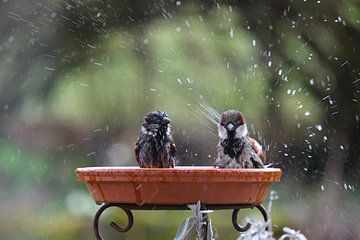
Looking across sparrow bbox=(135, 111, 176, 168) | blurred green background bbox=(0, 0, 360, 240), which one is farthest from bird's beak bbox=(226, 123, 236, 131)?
blurred green background bbox=(0, 0, 360, 240)

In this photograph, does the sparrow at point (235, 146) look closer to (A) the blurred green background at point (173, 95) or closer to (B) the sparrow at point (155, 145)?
(B) the sparrow at point (155, 145)

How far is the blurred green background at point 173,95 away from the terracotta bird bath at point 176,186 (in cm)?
194

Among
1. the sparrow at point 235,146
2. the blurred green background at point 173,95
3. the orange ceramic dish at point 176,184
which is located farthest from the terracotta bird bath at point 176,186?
the blurred green background at point 173,95

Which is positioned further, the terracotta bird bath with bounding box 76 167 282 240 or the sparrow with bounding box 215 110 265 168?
the sparrow with bounding box 215 110 265 168

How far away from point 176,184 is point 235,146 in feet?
0.98

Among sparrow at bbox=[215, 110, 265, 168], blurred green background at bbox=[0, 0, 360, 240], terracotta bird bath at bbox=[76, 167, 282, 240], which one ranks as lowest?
terracotta bird bath at bbox=[76, 167, 282, 240]

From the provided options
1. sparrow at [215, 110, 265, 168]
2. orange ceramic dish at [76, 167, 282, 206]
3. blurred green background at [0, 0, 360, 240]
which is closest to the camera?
orange ceramic dish at [76, 167, 282, 206]

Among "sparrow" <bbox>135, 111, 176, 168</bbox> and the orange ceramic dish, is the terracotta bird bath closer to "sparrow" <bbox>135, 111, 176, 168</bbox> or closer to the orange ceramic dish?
the orange ceramic dish

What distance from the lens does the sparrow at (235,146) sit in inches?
70.4

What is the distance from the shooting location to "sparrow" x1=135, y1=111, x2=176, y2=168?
180 cm

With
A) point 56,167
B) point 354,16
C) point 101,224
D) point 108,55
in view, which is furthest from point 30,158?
point 354,16

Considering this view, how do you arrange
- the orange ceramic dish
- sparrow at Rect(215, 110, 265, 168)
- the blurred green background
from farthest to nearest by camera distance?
the blurred green background → sparrow at Rect(215, 110, 265, 168) → the orange ceramic dish

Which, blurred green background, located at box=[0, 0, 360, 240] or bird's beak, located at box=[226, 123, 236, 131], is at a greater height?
blurred green background, located at box=[0, 0, 360, 240]

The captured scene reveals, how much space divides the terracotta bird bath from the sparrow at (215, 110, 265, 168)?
0.51 ft
